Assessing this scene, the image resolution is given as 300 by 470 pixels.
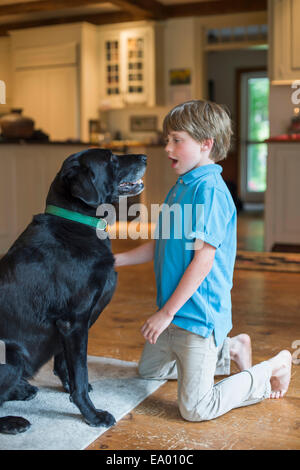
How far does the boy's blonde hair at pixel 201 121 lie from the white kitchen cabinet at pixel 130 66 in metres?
5.57

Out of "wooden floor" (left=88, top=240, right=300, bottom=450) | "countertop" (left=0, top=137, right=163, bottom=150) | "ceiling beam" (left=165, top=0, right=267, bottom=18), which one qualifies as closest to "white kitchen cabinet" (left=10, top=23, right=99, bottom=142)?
"countertop" (left=0, top=137, right=163, bottom=150)

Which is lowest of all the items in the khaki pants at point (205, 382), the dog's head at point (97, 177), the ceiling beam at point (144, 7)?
the khaki pants at point (205, 382)

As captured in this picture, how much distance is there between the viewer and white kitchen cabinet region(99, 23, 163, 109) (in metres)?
6.93

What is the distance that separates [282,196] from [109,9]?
12.9 feet

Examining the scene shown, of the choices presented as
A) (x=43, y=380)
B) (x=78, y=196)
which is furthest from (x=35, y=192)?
(x=78, y=196)

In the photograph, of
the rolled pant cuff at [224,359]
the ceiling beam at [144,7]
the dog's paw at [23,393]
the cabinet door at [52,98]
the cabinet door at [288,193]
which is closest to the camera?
the dog's paw at [23,393]

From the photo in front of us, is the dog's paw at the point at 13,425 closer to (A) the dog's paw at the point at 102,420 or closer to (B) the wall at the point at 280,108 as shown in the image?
(A) the dog's paw at the point at 102,420

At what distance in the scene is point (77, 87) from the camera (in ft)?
23.8

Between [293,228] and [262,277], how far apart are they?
1032 mm

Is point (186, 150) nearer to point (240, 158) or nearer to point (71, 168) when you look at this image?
point (71, 168)

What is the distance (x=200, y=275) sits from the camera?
1493 mm

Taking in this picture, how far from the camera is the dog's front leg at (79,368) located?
4.75ft

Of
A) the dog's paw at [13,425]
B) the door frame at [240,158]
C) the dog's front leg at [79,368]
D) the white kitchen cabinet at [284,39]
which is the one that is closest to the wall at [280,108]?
the white kitchen cabinet at [284,39]

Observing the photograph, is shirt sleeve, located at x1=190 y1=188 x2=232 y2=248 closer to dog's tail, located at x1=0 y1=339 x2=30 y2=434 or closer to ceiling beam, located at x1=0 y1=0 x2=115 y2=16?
dog's tail, located at x1=0 y1=339 x2=30 y2=434
